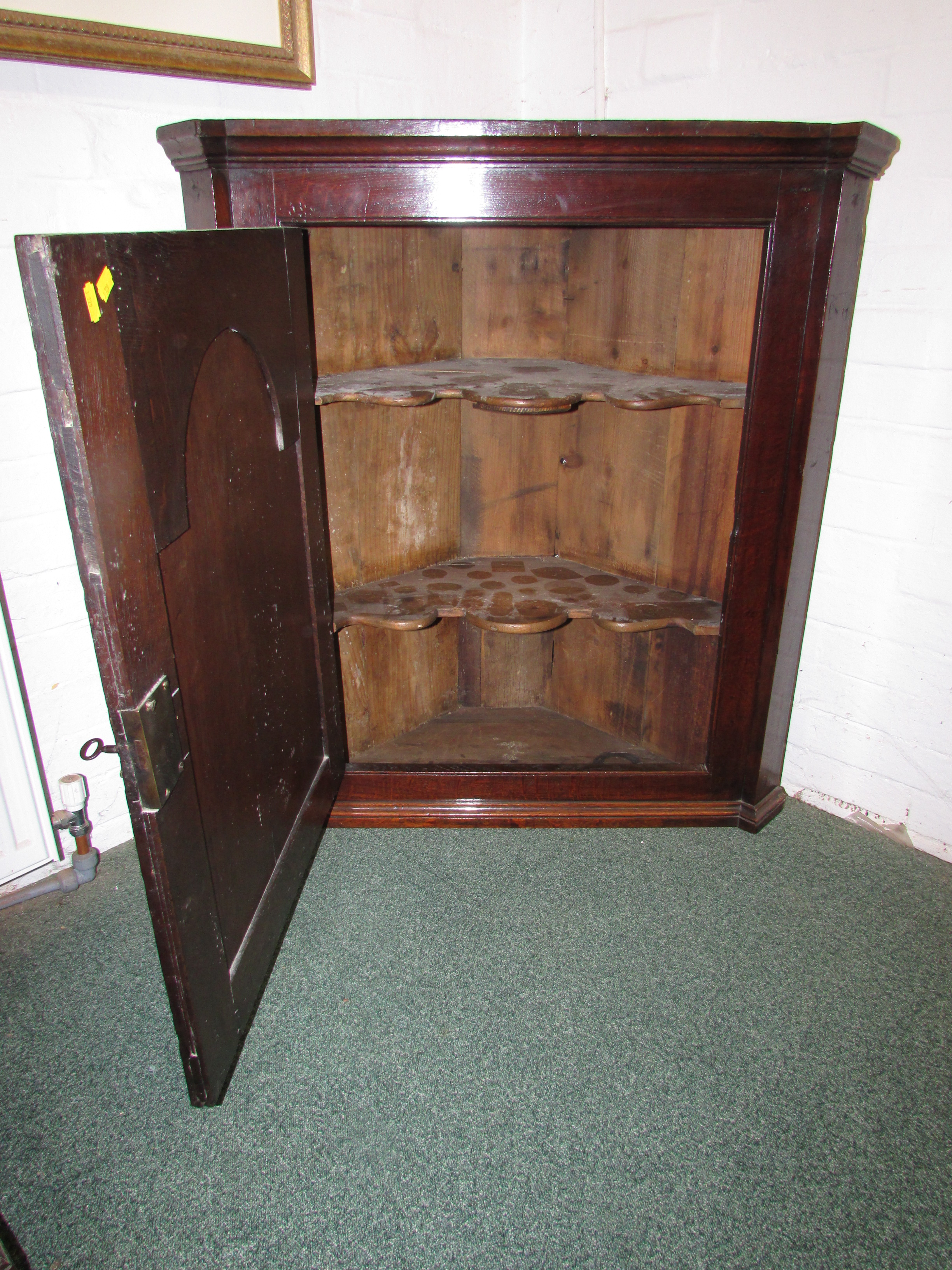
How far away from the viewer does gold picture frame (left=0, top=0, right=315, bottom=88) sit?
125 cm

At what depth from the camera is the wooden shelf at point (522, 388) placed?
4.79 ft

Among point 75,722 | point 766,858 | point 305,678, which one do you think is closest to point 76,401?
point 305,678

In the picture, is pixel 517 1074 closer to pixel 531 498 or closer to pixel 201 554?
pixel 201 554

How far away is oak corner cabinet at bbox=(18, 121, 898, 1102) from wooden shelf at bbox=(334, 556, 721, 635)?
1cm

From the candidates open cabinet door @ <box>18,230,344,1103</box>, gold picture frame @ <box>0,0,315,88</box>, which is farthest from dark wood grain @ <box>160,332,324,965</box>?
gold picture frame @ <box>0,0,315,88</box>

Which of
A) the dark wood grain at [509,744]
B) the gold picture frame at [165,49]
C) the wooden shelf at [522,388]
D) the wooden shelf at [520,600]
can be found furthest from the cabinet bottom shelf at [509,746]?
the gold picture frame at [165,49]

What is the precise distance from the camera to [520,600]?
173 cm

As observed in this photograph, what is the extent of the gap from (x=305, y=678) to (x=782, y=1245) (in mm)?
1025

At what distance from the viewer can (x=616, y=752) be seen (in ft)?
6.28

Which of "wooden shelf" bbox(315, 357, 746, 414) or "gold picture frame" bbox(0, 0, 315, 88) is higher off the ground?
"gold picture frame" bbox(0, 0, 315, 88)

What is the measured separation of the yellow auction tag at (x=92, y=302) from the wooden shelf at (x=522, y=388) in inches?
29.4

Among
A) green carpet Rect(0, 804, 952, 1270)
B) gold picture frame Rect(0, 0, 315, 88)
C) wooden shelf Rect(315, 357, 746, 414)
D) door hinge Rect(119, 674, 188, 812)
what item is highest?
gold picture frame Rect(0, 0, 315, 88)

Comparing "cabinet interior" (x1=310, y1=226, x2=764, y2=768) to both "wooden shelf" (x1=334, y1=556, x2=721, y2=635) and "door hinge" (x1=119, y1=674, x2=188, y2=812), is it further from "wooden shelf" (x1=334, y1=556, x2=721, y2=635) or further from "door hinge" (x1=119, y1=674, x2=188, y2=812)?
"door hinge" (x1=119, y1=674, x2=188, y2=812)

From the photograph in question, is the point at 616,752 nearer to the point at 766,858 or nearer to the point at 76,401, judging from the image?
the point at 766,858
